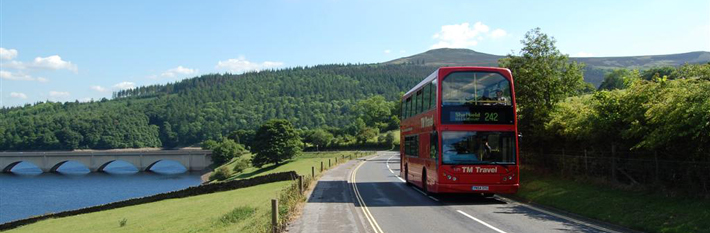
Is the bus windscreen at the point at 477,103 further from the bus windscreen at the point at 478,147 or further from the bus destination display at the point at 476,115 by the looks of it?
the bus windscreen at the point at 478,147

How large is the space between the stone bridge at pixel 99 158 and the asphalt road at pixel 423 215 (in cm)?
10999

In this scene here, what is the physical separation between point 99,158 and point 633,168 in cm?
13049

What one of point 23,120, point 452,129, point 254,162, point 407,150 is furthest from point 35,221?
point 23,120

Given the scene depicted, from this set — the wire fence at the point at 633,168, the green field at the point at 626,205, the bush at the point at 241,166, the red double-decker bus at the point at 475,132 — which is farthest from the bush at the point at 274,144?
the red double-decker bus at the point at 475,132

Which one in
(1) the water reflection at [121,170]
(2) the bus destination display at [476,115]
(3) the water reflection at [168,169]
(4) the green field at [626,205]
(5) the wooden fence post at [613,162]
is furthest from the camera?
(3) the water reflection at [168,169]

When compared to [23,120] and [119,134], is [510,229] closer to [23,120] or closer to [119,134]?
[119,134]

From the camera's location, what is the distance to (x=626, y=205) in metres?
16.4

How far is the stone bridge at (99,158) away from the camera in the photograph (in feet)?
410

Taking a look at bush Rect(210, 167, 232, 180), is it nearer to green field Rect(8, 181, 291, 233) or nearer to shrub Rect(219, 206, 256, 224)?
green field Rect(8, 181, 291, 233)

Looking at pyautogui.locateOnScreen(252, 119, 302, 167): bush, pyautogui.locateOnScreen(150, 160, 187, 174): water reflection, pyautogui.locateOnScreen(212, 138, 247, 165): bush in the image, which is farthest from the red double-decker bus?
pyautogui.locateOnScreen(150, 160, 187, 174): water reflection

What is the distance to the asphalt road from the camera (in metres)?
14.7

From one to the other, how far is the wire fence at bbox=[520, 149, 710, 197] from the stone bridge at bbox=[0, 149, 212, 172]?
111059 millimetres

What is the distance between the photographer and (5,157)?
4924 inches

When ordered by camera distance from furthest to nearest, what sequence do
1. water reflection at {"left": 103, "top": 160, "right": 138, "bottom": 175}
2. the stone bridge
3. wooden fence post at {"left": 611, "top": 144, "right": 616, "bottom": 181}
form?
water reflection at {"left": 103, "top": 160, "right": 138, "bottom": 175} < the stone bridge < wooden fence post at {"left": 611, "top": 144, "right": 616, "bottom": 181}
